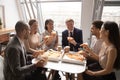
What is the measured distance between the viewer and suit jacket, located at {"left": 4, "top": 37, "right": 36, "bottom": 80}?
146 cm

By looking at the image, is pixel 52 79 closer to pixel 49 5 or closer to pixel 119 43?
pixel 119 43

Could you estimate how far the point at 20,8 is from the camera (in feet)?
14.3

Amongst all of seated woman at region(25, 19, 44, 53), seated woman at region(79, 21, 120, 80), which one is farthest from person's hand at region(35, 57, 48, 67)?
seated woman at region(25, 19, 44, 53)

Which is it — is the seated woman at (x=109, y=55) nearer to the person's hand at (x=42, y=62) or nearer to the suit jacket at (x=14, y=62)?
the person's hand at (x=42, y=62)

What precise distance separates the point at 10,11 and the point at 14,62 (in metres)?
3.07

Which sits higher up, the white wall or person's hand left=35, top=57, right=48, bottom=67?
the white wall

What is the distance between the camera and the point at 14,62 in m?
1.46

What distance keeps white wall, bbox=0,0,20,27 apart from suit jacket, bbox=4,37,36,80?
2.76m

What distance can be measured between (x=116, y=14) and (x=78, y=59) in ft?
5.95

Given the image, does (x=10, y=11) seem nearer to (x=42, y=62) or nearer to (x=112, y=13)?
(x=112, y=13)

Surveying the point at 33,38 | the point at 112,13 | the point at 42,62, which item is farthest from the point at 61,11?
the point at 42,62

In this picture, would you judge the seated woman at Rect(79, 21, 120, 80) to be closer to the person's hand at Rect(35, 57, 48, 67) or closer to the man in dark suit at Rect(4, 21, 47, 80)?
the person's hand at Rect(35, 57, 48, 67)

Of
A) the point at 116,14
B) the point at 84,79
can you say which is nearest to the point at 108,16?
the point at 116,14

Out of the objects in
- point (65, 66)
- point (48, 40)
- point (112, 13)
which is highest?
point (112, 13)
